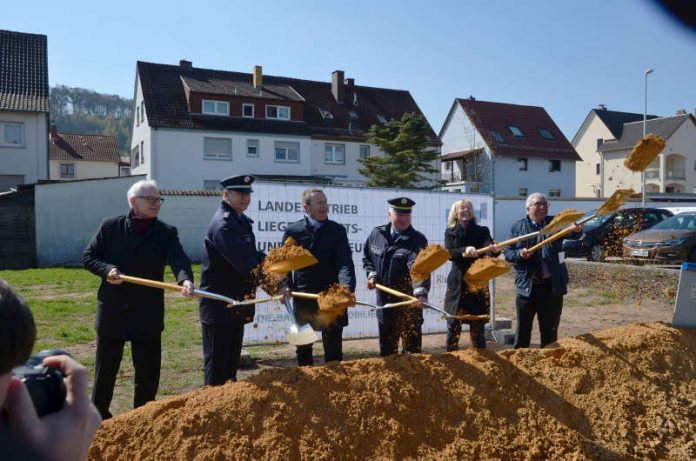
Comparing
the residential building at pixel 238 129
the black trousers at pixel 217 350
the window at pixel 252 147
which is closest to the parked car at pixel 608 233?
the black trousers at pixel 217 350

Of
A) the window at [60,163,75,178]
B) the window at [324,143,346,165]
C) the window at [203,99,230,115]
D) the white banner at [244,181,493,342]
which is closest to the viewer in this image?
the white banner at [244,181,493,342]

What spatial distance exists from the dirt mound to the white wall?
28022 millimetres

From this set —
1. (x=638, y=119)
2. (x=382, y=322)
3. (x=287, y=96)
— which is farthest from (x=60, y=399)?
(x=638, y=119)

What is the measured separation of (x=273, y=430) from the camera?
10.4ft

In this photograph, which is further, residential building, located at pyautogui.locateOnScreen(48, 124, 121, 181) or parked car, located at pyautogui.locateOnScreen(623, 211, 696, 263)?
residential building, located at pyautogui.locateOnScreen(48, 124, 121, 181)

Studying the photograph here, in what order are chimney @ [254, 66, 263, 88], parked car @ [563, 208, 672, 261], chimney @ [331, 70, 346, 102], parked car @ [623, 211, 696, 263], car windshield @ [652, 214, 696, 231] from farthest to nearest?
chimney @ [331, 70, 346, 102] < chimney @ [254, 66, 263, 88] < parked car @ [563, 208, 672, 261] < car windshield @ [652, 214, 696, 231] < parked car @ [623, 211, 696, 263]

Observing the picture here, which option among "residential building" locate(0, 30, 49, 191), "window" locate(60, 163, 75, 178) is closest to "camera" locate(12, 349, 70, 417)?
"residential building" locate(0, 30, 49, 191)

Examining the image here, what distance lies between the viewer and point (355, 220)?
23.6 ft

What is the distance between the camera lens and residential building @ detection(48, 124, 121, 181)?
54.6 metres

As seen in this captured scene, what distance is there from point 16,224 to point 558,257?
1742cm

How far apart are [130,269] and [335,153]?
1319 inches

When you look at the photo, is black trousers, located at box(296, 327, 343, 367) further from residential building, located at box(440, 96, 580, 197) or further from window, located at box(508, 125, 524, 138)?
window, located at box(508, 125, 524, 138)

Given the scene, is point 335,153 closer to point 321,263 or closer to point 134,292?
point 321,263

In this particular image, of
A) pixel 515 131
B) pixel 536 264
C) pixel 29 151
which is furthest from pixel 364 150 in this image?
pixel 536 264
